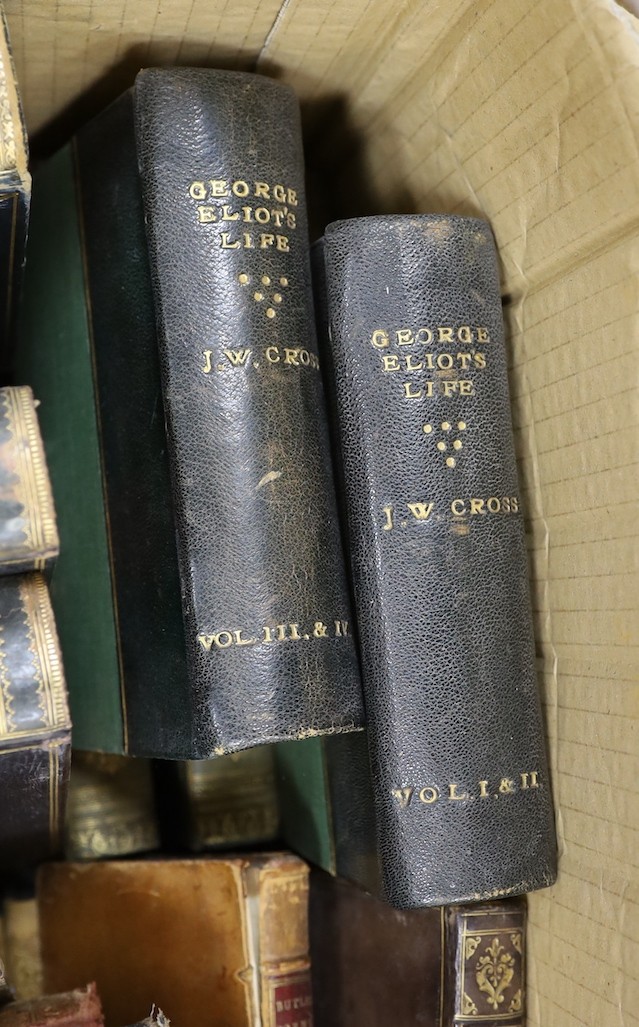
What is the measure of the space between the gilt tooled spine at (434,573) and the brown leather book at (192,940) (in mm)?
129

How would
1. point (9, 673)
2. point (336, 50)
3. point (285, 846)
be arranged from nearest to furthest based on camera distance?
1. point (9, 673)
2. point (336, 50)
3. point (285, 846)

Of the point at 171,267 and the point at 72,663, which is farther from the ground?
the point at 171,267

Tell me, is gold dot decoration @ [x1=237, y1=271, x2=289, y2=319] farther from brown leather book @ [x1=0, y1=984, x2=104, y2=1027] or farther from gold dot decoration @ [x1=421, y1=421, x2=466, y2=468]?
brown leather book @ [x1=0, y1=984, x2=104, y2=1027]

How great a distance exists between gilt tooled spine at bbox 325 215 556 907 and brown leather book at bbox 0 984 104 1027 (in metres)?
0.20

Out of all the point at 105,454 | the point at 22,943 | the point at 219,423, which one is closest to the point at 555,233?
the point at 219,423

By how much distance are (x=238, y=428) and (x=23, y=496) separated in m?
0.14

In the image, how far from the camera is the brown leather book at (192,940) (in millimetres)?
778

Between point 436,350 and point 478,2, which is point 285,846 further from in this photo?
point 478,2

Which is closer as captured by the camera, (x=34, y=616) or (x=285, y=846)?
(x=34, y=616)

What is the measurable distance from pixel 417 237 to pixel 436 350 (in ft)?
0.25

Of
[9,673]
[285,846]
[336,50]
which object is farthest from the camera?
[285,846]

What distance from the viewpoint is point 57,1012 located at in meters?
0.67

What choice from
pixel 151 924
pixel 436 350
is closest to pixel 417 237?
pixel 436 350

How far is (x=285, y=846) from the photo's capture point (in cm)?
90
